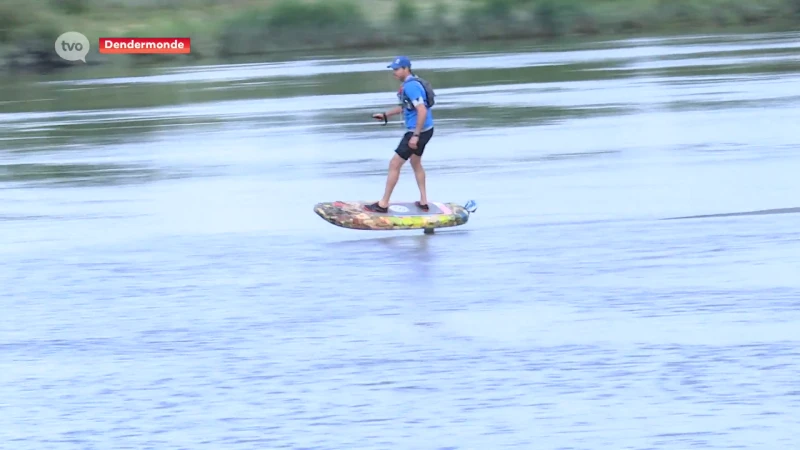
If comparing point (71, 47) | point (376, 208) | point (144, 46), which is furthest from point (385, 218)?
point (71, 47)

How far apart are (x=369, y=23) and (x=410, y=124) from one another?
5344 centimetres

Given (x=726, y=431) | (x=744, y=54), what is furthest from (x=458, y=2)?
(x=726, y=431)

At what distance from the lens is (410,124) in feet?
44.1

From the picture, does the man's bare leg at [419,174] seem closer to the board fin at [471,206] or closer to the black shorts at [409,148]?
the black shorts at [409,148]

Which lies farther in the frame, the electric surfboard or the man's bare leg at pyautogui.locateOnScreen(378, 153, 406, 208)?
the man's bare leg at pyautogui.locateOnScreen(378, 153, 406, 208)

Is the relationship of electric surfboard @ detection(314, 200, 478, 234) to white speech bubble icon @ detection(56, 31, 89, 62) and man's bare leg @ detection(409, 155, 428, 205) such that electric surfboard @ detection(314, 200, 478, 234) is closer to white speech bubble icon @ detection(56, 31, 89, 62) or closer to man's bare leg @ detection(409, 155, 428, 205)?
man's bare leg @ detection(409, 155, 428, 205)

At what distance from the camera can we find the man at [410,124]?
13078 mm

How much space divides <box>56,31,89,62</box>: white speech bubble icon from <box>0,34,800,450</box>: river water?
128 feet

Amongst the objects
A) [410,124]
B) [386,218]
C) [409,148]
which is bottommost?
[386,218]

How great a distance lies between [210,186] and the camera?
17266 millimetres

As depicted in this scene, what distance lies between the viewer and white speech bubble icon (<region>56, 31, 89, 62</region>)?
59.9 m

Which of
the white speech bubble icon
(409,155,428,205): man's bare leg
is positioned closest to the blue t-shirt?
(409,155,428,205): man's bare leg

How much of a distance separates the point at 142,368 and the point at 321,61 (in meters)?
43.7

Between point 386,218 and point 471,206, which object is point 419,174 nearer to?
point 471,206
